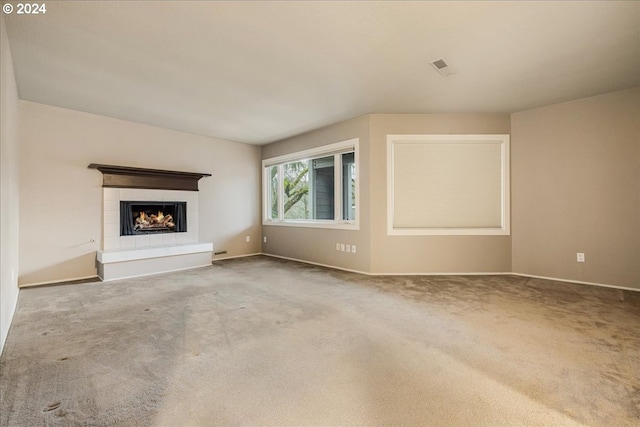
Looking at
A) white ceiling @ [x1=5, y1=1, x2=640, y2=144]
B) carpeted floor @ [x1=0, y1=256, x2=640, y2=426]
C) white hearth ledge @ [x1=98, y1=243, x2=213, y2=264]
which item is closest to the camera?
carpeted floor @ [x1=0, y1=256, x2=640, y2=426]

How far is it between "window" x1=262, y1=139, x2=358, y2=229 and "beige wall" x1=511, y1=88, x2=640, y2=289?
2560 mm

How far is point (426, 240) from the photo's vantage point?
4539 mm

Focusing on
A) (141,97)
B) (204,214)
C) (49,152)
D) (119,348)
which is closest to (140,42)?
(141,97)

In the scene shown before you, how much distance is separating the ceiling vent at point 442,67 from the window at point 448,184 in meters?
1.42

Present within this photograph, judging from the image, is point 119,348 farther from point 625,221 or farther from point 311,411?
point 625,221

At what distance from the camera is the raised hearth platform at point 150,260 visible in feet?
13.9

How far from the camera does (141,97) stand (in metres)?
3.76

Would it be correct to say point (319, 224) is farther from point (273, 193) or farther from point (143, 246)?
point (143, 246)

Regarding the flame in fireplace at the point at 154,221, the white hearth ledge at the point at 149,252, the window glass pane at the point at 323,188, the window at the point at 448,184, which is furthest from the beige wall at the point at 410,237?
the flame in fireplace at the point at 154,221

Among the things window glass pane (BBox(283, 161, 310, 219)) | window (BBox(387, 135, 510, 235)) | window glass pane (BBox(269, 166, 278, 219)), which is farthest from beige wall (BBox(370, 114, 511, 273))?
window glass pane (BBox(269, 166, 278, 219))

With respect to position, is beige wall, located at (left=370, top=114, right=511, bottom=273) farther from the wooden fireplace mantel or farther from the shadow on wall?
the shadow on wall

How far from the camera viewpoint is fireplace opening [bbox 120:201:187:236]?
4719mm

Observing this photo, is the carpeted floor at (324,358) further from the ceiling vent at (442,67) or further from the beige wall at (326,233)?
the ceiling vent at (442,67)

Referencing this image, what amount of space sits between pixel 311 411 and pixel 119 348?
63.8 inches
